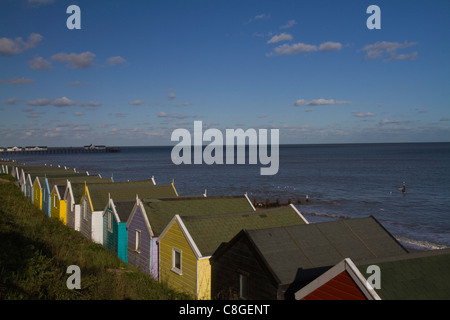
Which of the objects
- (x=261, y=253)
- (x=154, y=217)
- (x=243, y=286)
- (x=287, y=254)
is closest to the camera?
(x=261, y=253)

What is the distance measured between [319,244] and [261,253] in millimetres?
2934

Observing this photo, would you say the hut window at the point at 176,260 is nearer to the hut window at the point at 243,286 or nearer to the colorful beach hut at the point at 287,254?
the colorful beach hut at the point at 287,254

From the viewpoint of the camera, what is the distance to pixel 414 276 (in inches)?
447

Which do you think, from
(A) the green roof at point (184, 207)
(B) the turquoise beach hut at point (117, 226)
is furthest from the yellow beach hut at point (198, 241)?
(B) the turquoise beach hut at point (117, 226)

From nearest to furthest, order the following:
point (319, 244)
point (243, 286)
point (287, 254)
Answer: point (287, 254) < point (243, 286) < point (319, 244)

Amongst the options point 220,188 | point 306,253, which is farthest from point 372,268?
point 220,188

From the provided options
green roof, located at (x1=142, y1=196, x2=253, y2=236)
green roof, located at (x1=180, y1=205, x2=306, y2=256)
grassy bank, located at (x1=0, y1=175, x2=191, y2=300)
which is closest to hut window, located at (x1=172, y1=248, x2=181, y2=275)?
grassy bank, located at (x1=0, y1=175, x2=191, y2=300)

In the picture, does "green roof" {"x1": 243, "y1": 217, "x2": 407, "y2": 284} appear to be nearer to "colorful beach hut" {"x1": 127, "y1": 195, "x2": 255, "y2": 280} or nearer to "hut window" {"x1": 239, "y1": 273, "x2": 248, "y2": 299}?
"hut window" {"x1": 239, "y1": 273, "x2": 248, "y2": 299}

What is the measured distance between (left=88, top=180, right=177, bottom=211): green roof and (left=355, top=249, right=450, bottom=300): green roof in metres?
21.4

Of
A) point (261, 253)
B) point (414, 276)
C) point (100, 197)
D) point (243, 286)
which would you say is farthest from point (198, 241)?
point (100, 197)

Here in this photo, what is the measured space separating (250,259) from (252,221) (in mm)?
5466

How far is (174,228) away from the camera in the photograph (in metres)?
19.6

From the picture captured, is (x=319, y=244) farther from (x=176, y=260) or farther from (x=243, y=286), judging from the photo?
(x=176, y=260)
